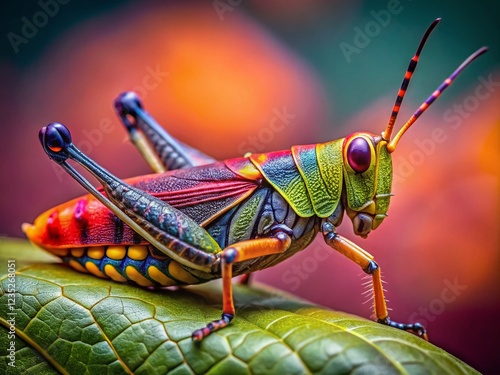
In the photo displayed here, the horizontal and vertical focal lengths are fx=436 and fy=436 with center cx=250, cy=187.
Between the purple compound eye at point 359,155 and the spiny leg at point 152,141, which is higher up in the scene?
the purple compound eye at point 359,155

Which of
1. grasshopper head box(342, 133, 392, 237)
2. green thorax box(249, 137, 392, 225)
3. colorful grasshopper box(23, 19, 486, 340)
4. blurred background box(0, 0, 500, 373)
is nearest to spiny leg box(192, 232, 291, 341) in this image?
colorful grasshopper box(23, 19, 486, 340)

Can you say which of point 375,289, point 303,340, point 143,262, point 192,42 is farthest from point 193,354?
point 192,42

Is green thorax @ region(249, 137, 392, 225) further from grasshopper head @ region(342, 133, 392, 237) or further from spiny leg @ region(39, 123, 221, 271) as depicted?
spiny leg @ region(39, 123, 221, 271)

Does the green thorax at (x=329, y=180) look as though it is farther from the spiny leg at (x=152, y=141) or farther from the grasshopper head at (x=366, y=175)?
the spiny leg at (x=152, y=141)

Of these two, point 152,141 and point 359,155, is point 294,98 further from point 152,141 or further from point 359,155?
point 359,155

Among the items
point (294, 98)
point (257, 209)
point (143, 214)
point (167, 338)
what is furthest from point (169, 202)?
point (294, 98)

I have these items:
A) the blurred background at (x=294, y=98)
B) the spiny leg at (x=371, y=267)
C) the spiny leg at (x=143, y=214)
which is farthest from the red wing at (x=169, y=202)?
the blurred background at (x=294, y=98)

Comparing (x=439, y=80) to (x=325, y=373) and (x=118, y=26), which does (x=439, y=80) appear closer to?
(x=118, y=26)
